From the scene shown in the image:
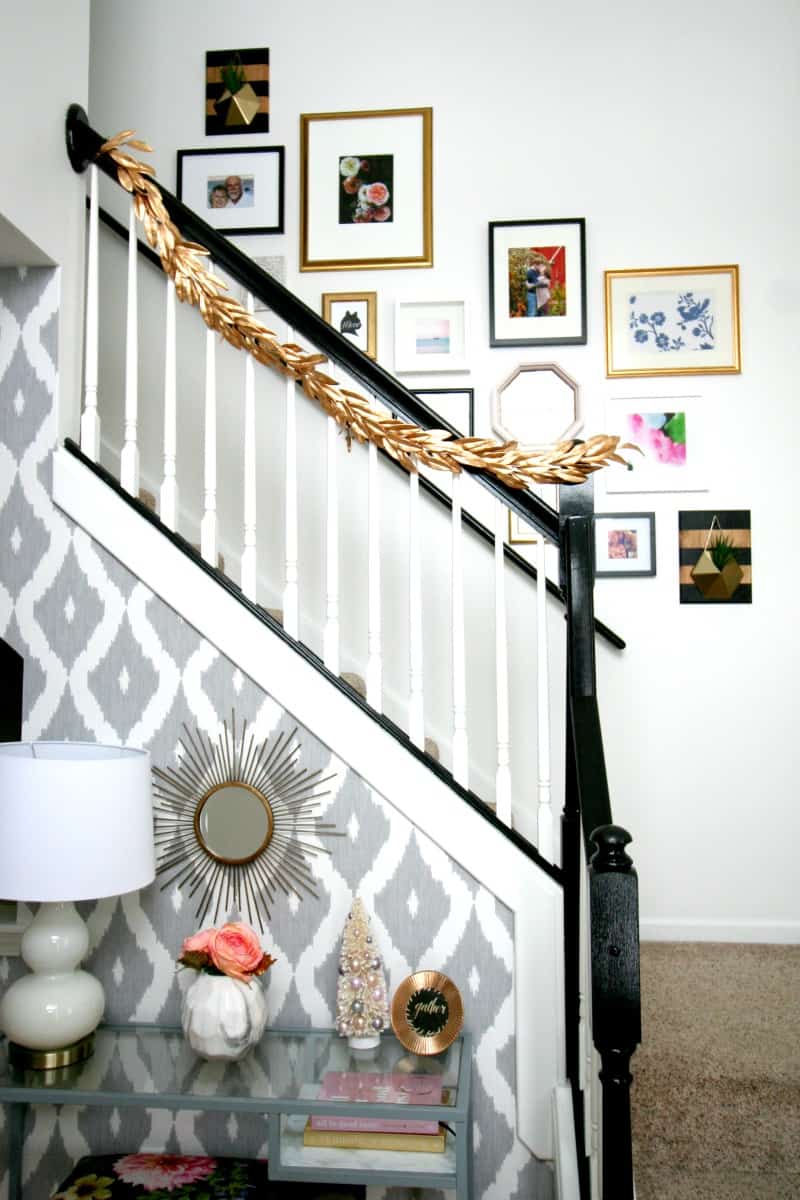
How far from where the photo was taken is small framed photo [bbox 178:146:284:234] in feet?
10.4

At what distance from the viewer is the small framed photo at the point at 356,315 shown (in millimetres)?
3115

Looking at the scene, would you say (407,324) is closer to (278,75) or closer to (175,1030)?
(278,75)

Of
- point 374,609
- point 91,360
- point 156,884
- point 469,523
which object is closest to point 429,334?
point 469,523

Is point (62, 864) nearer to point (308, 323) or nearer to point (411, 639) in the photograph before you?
point (411, 639)

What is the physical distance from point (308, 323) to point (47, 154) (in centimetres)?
68

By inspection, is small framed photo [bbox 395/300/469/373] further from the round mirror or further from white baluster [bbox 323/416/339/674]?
the round mirror

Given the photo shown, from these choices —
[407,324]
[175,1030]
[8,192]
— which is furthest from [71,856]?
[407,324]

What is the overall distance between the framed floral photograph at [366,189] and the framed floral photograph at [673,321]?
0.66 m

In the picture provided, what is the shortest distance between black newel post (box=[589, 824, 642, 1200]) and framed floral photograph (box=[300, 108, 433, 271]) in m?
2.40

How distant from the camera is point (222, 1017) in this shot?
5.90 feet

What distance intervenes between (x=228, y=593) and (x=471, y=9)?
2.34 metres

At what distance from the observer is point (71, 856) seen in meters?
1.72

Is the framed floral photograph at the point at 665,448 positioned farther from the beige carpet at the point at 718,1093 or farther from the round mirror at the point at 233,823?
the round mirror at the point at 233,823

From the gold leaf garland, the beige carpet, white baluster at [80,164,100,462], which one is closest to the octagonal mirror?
the gold leaf garland
